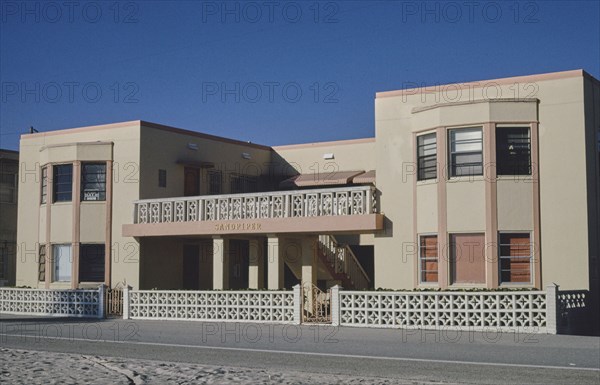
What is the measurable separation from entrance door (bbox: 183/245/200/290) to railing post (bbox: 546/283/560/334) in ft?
53.2

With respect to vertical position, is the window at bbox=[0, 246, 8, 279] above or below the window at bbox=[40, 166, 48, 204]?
below

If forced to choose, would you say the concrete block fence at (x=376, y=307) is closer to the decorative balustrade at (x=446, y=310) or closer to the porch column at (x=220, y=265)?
the decorative balustrade at (x=446, y=310)

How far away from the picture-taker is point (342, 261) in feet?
98.9

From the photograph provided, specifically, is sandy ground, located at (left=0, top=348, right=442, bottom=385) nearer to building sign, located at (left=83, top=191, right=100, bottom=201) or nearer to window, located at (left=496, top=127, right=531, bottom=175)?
window, located at (left=496, top=127, right=531, bottom=175)

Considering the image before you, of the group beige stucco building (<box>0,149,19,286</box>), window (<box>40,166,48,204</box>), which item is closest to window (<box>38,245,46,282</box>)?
window (<box>40,166,48,204</box>)

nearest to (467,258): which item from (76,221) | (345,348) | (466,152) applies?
(466,152)

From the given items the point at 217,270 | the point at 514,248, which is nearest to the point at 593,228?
the point at 514,248

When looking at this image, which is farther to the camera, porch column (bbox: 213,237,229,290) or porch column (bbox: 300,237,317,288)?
porch column (bbox: 213,237,229,290)

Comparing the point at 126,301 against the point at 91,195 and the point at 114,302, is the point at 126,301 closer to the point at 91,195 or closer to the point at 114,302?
the point at 114,302

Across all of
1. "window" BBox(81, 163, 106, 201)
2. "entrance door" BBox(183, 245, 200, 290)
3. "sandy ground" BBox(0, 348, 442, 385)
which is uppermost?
"window" BBox(81, 163, 106, 201)

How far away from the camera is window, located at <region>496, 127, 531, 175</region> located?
23.2 meters

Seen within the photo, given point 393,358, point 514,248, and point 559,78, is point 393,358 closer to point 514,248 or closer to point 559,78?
point 514,248

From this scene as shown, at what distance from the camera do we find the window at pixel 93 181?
3100 centimetres

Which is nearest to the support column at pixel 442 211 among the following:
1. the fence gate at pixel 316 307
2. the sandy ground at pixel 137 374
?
the fence gate at pixel 316 307
